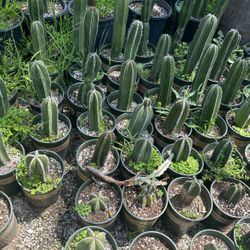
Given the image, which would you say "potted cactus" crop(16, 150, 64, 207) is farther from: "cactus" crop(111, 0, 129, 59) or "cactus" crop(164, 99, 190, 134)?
"cactus" crop(111, 0, 129, 59)

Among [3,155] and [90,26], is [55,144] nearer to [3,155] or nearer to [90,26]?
[3,155]

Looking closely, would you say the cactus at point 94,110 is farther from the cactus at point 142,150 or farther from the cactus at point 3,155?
the cactus at point 3,155

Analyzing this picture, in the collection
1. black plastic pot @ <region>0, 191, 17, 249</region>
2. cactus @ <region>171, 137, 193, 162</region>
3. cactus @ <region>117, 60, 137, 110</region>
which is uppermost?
cactus @ <region>117, 60, 137, 110</region>

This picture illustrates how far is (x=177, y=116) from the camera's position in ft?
9.58

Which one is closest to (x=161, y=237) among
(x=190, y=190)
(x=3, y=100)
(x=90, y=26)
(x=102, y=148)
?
(x=190, y=190)

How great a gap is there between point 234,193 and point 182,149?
50 cm

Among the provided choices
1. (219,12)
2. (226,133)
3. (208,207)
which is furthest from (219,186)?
(219,12)

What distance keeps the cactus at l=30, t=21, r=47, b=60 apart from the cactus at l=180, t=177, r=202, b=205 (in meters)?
1.69

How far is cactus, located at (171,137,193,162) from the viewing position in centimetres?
274

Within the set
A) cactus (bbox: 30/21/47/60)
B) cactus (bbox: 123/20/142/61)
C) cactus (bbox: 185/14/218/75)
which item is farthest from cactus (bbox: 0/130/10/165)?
cactus (bbox: 185/14/218/75)

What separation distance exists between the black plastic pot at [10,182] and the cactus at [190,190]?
126 centimetres

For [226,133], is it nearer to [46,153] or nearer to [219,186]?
[219,186]

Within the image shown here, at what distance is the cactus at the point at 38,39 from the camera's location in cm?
303

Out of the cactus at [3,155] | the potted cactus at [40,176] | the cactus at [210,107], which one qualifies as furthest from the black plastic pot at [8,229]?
the cactus at [210,107]
